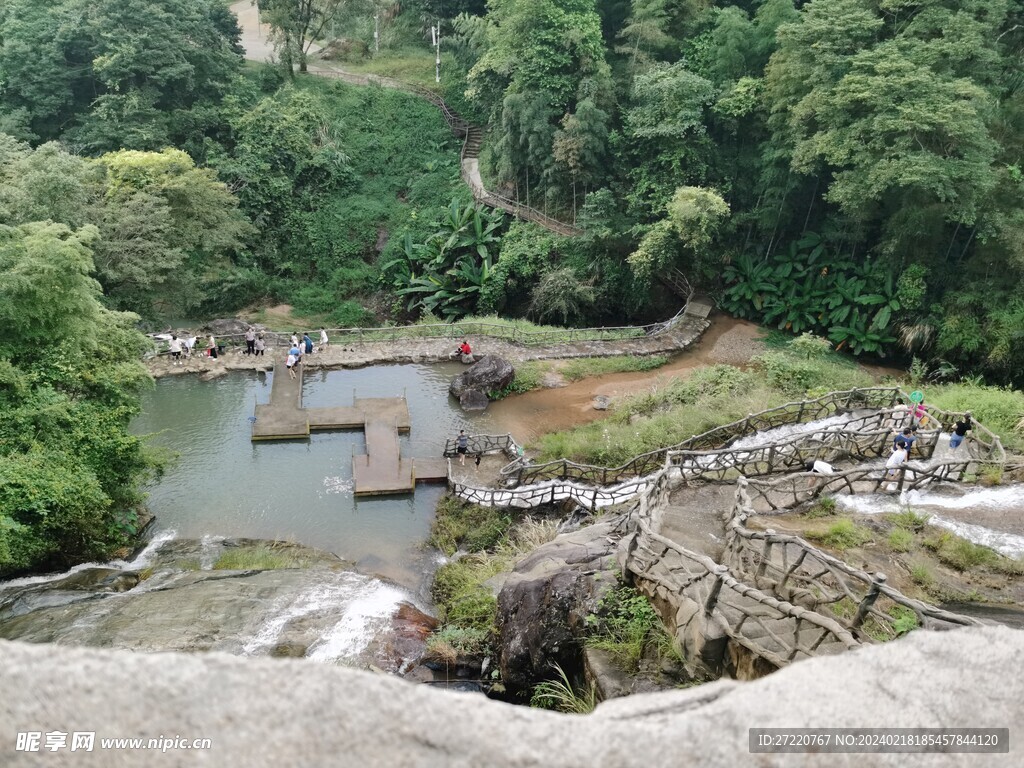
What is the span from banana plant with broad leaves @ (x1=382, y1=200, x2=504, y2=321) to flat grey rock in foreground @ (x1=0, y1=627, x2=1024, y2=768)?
25181 mm

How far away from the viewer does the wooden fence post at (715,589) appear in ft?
23.2

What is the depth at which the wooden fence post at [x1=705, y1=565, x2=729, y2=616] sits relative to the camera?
7070mm

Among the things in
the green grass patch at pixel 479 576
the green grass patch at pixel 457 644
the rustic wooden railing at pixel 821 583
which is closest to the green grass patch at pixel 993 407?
the rustic wooden railing at pixel 821 583

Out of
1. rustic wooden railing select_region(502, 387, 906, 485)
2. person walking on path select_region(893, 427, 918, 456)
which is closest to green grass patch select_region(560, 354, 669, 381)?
rustic wooden railing select_region(502, 387, 906, 485)

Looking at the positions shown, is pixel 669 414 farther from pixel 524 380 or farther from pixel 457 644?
pixel 457 644

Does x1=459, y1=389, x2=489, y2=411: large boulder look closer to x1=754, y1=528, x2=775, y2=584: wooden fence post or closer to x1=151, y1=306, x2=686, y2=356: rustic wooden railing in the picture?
x1=151, y1=306, x2=686, y2=356: rustic wooden railing

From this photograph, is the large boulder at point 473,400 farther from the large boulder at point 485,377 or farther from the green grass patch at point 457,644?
the green grass patch at point 457,644

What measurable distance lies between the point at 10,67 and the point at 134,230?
15015mm

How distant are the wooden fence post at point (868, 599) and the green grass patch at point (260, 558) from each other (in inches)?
407

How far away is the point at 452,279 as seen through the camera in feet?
96.3

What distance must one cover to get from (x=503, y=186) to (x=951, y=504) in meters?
24.4

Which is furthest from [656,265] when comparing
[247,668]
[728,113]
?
[247,668]

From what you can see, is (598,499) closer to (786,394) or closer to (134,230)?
(786,394)

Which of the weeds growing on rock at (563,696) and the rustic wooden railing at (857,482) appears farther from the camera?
the rustic wooden railing at (857,482)
